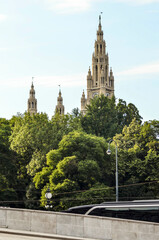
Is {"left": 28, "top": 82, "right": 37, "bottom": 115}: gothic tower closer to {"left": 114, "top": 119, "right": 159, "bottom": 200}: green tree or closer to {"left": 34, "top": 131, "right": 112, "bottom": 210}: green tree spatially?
{"left": 114, "top": 119, "right": 159, "bottom": 200}: green tree

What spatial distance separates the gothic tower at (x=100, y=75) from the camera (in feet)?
482

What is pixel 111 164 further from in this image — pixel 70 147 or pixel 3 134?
pixel 3 134

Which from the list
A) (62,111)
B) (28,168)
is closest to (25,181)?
(28,168)

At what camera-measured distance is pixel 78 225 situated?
21766 millimetres

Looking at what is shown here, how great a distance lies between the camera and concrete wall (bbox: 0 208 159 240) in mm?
19547

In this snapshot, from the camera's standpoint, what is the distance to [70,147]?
54.0m

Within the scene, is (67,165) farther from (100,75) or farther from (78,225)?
(100,75)

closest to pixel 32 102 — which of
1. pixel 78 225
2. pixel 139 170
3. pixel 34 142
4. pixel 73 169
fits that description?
pixel 34 142

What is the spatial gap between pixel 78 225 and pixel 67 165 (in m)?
Answer: 29.5

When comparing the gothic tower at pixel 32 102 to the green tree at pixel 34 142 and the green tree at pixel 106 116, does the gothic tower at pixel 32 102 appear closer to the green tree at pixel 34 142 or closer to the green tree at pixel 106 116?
the green tree at pixel 106 116

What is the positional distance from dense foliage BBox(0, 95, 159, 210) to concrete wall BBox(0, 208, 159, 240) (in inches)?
1006

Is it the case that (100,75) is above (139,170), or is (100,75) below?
above

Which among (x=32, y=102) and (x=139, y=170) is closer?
(x=139, y=170)

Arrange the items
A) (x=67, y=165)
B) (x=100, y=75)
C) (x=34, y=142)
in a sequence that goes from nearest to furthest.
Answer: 1. (x=67, y=165)
2. (x=34, y=142)
3. (x=100, y=75)
